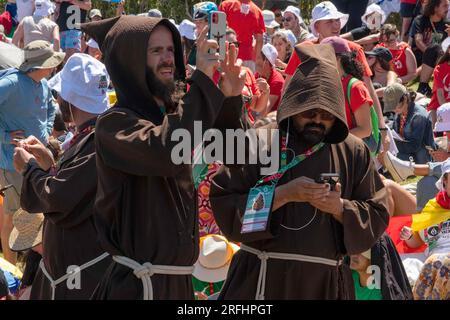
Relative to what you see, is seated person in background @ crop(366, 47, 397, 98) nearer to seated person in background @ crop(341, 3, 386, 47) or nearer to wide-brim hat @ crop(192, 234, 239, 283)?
seated person in background @ crop(341, 3, 386, 47)

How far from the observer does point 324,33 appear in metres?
10.1

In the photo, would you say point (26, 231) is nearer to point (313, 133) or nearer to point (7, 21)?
point (313, 133)

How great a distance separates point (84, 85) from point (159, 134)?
1584 mm

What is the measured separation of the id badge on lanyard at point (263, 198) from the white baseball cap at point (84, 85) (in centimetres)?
110

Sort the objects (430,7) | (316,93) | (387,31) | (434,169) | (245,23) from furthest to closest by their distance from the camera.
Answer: (430,7) → (387,31) → (245,23) → (434,169) → (316,93)

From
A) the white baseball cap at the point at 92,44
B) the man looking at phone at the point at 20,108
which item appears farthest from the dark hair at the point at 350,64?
the white baseball cap at the point at 92,44

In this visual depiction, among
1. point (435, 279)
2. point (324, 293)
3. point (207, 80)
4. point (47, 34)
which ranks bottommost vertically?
point (47, 34)

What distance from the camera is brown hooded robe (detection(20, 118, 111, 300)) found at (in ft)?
16.4

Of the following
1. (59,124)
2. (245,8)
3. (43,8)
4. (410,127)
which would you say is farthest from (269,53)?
(43,8)

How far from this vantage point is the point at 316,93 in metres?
4.91

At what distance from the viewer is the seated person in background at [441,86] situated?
12039 millimetres

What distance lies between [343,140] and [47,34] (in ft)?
30.2
